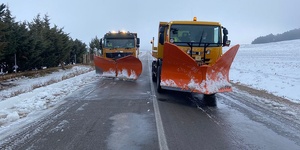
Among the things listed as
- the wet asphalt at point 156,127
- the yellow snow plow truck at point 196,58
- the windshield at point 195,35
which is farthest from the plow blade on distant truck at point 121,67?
the wet asphalt at point 156,127

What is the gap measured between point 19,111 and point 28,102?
115cm

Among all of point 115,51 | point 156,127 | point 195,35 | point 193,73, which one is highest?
point 195,35

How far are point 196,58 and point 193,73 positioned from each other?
112cm

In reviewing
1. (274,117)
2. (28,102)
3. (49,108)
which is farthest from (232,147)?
(28,102)

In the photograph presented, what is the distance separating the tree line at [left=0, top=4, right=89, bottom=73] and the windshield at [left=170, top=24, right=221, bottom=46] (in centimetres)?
1119

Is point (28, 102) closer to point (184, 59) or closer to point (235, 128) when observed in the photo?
point (184, 59)

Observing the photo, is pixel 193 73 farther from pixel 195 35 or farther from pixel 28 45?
pixel 28 45

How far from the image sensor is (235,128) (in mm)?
6824

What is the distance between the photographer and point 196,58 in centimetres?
1066

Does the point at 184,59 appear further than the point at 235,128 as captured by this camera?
Yes

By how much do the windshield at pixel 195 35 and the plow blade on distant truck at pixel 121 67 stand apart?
6.03 m

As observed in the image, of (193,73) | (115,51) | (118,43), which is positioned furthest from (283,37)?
(193,73)

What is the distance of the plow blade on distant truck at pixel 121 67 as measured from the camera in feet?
56.3

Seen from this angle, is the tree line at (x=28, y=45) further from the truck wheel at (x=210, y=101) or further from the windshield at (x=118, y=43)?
the truck wheel at (x=210, y=101)
